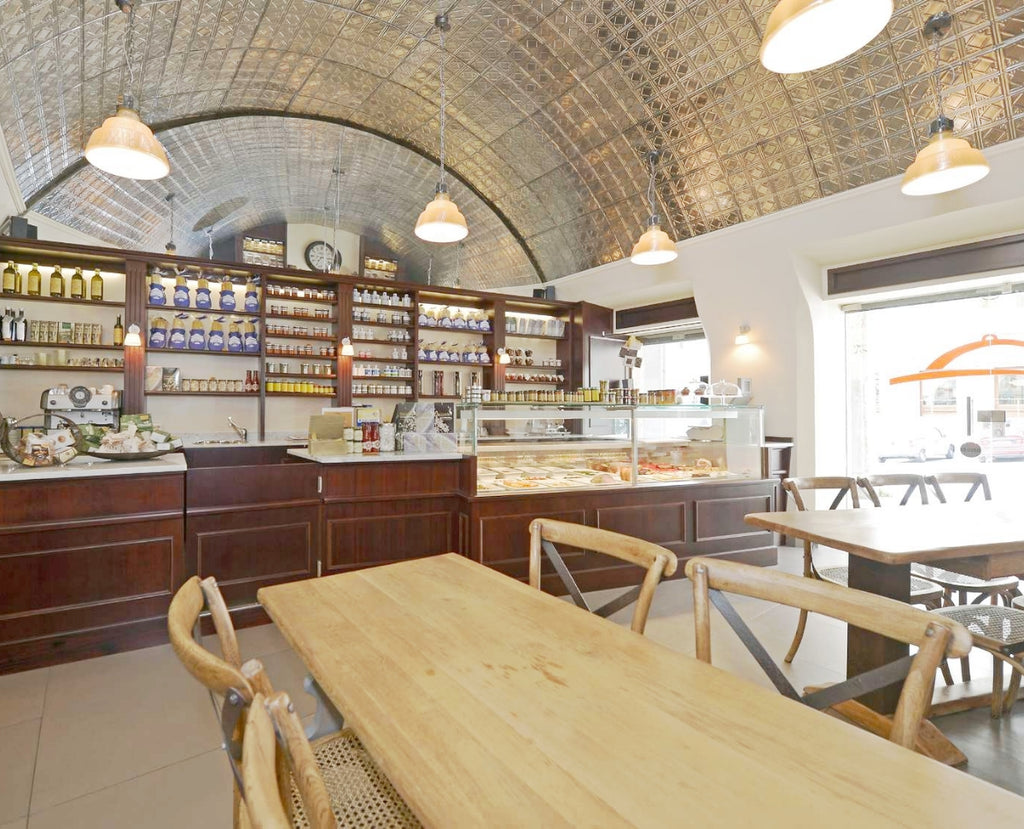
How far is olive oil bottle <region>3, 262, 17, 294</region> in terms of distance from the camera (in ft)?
18.7

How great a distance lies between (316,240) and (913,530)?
38.6 feet

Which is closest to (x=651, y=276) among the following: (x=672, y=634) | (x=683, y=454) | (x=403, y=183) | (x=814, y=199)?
(x=814, y=199)

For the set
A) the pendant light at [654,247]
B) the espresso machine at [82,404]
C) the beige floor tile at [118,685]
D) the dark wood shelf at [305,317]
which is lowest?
the beige floor tile at [118,685]

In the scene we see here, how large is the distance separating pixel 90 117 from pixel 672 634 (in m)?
7.98

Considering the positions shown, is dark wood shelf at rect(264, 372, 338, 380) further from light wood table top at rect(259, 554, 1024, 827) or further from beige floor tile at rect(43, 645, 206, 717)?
light wood table top at rect(259, 554, 1024, 827)

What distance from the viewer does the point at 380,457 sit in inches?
149

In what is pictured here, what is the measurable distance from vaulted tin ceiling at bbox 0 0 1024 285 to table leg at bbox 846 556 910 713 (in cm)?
445

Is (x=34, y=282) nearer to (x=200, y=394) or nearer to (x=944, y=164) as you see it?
(x=200, y=394)

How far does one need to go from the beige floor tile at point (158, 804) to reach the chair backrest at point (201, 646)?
1.09 metres

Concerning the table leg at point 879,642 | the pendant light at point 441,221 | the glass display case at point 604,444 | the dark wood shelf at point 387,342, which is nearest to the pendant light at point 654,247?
the glass display case at point 604,444

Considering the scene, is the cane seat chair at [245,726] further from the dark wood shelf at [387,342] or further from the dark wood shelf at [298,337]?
the dark wood shelf at [387,342]

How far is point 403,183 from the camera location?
9.72m

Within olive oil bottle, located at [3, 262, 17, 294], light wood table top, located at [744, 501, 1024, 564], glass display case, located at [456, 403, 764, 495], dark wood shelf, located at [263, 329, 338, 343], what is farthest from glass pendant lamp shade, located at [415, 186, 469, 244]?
olive oil bottle, located at [3, 262, 17, 294]

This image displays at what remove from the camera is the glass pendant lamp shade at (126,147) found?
315cm
